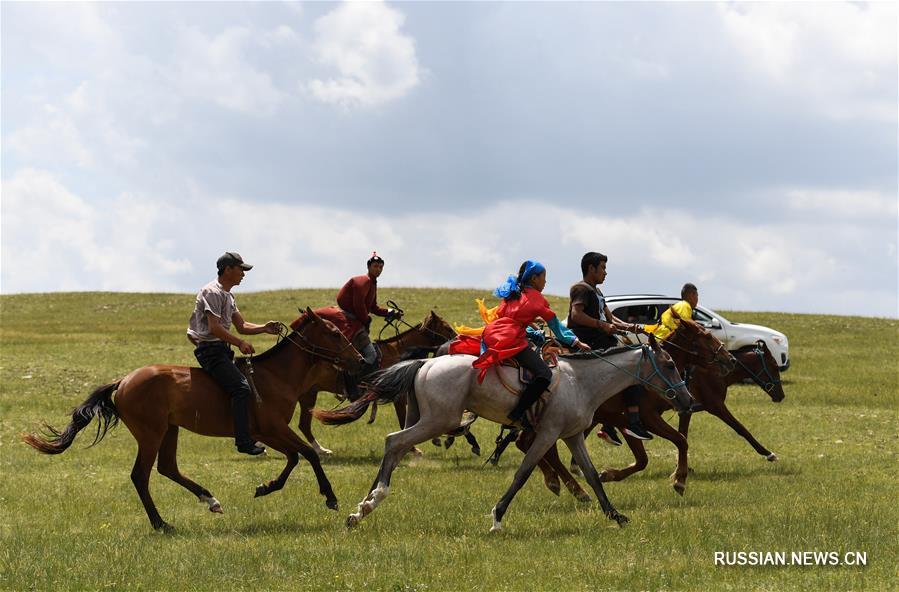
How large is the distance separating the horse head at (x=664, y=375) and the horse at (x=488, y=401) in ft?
1.25

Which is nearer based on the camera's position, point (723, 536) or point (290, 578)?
point (290, 578)

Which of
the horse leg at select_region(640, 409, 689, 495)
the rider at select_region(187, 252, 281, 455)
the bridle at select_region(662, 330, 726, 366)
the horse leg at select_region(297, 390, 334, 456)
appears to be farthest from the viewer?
the horse leg at select_region(297, 390, 334, 456)

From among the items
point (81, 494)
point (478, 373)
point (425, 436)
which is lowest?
point (81, 494)

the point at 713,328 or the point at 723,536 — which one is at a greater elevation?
the point at 713,328

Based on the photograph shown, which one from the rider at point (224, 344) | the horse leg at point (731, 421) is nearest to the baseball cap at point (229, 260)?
the rider at point (224, 344)

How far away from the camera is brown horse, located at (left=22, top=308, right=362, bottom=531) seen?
39.1 ft

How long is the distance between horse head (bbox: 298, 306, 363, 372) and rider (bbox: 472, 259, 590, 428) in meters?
2.15

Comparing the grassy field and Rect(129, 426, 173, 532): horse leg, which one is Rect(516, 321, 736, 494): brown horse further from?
Rect(129, 426, 173, 532): horse leg

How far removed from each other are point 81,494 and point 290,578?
7195mm

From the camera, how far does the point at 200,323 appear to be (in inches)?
480

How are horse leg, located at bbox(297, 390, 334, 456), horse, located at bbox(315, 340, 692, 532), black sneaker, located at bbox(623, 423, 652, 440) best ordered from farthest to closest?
horse leg, located at bbox(297, 390, 334, 456) < black sneaker, located at bbox(623, 423, 652, 440) < horse, located at bbox(315, 340, 692, 532)

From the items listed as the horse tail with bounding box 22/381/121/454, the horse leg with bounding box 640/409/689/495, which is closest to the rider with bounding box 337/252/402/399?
the horse leg with bounding box 640/409/689/495

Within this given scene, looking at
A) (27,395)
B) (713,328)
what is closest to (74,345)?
(27,395)

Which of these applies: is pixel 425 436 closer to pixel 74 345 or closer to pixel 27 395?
pixel 27 395
